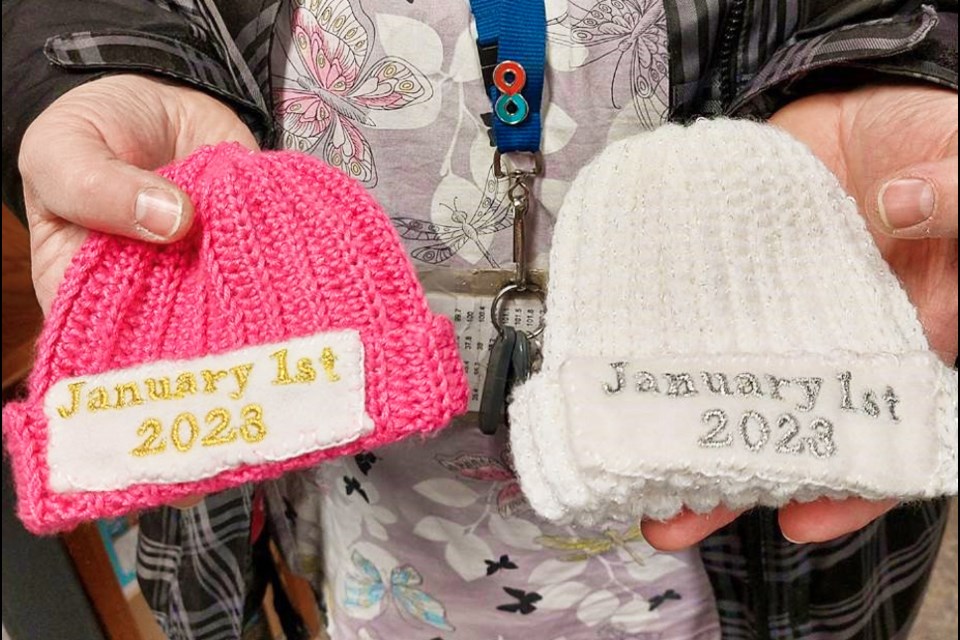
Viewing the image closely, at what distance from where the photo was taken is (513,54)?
341 millimetres

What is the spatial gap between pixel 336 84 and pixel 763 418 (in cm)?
26

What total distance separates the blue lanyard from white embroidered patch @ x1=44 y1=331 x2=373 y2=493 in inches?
5.1

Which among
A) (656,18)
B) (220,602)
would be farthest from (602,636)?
(656,18)

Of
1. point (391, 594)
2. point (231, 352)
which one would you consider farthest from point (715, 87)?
point (391, 594)

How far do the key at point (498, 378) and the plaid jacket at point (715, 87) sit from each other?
137 millimetres

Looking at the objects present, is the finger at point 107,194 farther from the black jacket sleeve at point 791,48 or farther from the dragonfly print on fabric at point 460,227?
the black jacket sleeve at point 791,48

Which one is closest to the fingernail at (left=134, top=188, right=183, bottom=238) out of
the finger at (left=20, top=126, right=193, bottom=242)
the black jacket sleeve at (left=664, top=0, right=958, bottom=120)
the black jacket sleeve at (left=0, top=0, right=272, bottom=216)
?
the finger at (left=20, top=126, right=193, bottom=242)

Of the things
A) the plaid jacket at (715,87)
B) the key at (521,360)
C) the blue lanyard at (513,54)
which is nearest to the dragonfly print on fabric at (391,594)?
the plaid jacket at (715,87)

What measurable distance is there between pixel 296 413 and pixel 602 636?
288 millimetres

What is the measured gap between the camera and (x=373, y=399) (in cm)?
30

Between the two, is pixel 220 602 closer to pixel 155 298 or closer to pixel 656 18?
pixel 155 298

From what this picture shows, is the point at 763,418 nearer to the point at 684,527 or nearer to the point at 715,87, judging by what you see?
the point at 684,527

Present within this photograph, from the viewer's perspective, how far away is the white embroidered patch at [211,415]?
29cm

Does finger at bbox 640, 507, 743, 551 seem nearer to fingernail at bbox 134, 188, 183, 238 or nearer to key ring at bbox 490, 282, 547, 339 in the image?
key ring at bbox 490, 282, 547, 339
